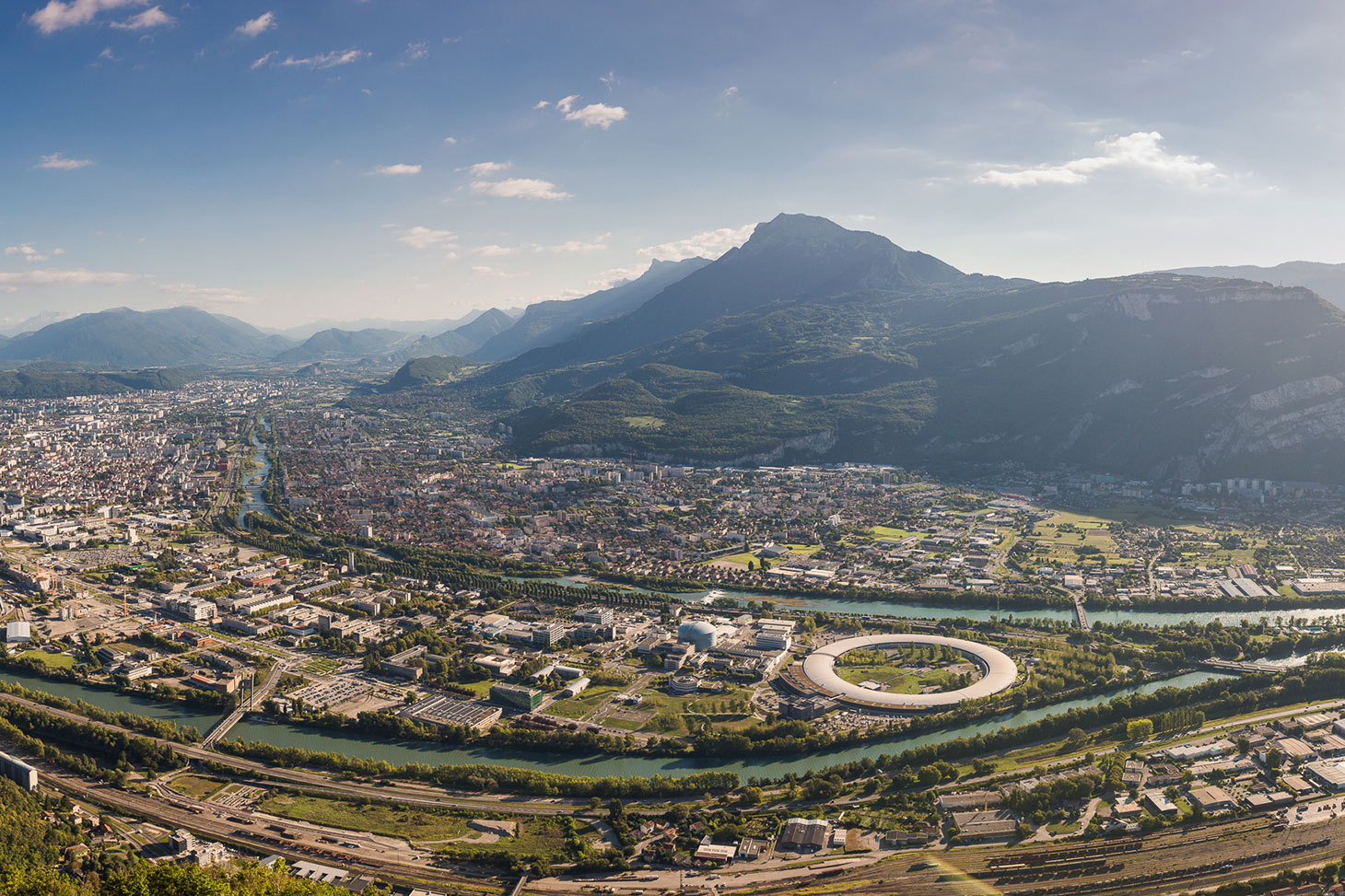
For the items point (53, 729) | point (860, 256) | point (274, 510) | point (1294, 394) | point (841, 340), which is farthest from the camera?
point (860, 256)

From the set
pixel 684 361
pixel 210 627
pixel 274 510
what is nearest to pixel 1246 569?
pixel 210 627

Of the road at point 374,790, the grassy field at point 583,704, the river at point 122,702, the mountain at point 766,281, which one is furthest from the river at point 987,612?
the mountain at point 766,281

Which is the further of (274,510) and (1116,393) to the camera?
(1116,393)

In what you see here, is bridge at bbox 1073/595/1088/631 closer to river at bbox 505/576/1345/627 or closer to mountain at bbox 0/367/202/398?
river at bbox 505/576/1345/627

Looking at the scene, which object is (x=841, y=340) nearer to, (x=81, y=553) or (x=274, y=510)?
(x=274, y=510)

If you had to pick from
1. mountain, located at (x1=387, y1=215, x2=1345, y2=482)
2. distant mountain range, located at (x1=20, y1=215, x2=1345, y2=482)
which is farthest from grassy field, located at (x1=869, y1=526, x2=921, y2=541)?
mountain, located at (x1=387, y1=215, x2=1345, y2=482)

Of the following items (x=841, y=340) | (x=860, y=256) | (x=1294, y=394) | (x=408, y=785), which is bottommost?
(x=408, y=785)
